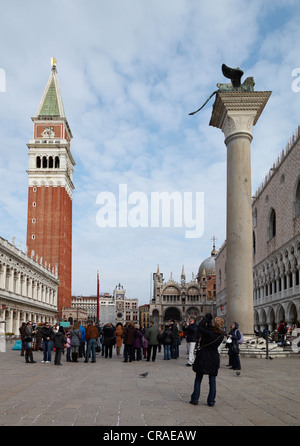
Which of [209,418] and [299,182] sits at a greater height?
[299,182]

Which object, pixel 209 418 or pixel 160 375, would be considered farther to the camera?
pixel 160 375

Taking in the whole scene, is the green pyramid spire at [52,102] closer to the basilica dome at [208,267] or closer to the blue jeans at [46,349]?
the basilica dome at [208,267]

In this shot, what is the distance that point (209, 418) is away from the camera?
672cm

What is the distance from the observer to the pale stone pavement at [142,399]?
6.59m

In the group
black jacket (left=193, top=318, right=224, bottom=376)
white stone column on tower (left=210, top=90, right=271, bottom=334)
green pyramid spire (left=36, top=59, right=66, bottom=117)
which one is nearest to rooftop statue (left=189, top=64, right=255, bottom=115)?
white stone column on tower (left=210, top=90, right=271, bottom=334)

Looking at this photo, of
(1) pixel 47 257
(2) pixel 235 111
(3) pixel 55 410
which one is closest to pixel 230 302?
(2) pixel 235 111

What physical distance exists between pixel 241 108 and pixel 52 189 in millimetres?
71091

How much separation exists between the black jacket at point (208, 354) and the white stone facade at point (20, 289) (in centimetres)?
3587

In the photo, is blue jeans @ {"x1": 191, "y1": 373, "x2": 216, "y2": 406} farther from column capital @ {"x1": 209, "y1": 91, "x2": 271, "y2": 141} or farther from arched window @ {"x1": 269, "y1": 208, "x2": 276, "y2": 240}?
arched window @ {"x1": 269, "y1": 208, "x2": 276, "y2": 240}

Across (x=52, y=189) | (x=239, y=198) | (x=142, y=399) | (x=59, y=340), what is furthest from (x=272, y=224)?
(x=52, y=189)

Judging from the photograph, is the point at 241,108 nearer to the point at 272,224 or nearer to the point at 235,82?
the point at 235,82

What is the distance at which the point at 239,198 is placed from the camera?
1847cm
